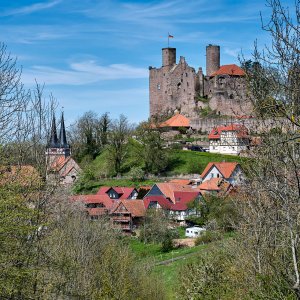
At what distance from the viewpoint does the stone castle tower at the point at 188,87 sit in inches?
3120

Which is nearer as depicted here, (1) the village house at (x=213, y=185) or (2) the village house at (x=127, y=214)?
(2) the village house at (x=127, y=214)

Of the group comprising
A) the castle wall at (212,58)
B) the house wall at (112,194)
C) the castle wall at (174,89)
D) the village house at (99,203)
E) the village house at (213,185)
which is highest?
the castle wall at (212,58)

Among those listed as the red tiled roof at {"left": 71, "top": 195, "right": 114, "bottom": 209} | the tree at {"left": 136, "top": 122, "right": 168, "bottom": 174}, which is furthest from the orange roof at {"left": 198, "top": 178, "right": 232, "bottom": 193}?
the red tiled roof at {"left": 71, "top": 195, "right": 114, "bottom": 209}

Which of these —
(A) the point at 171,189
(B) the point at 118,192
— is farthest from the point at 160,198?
(B) the point at 118,192

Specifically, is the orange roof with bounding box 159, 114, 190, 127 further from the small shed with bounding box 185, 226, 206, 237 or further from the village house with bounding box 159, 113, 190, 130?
the small shed with bounding box 185, 226, 206, 237

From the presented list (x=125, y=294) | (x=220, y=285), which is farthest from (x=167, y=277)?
(x=220, y=285)

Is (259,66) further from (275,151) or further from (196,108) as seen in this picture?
(196,108)

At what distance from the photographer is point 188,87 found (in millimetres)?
82625

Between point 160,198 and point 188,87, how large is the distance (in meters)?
32.2

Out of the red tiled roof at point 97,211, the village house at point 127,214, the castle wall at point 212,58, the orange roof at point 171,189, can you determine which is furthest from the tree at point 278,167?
the castle wall at point 212,58

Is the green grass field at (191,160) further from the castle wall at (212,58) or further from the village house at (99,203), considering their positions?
the castle wall at (212,58)

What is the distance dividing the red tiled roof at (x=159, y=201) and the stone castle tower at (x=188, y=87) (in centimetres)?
2651

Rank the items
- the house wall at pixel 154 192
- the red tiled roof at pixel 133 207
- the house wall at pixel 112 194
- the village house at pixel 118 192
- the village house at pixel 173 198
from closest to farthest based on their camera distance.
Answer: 1. the red tiled roof at pixel 133 207
2. the village house at pixel 173 198
3. the house wall at pixel 154 192
4. the village house at pixel 118 192
5. the house wall at pixel 112 194

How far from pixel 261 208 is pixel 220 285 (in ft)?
17.9
